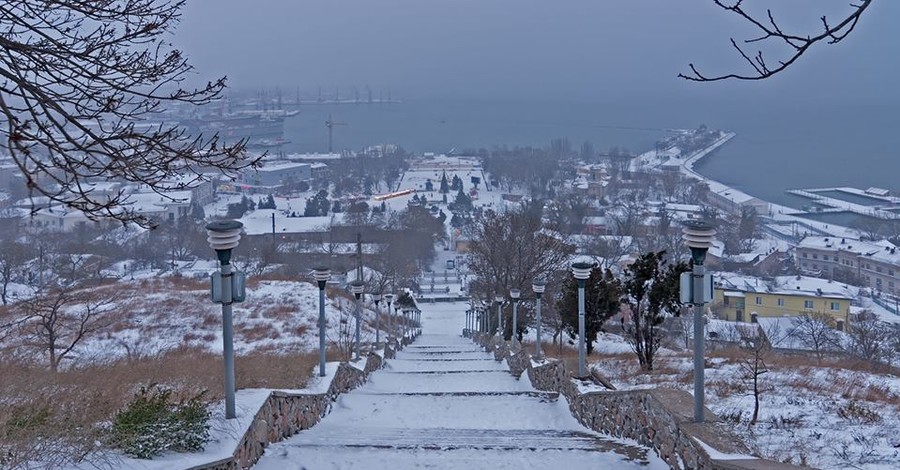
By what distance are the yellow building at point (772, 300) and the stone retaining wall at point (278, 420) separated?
1157 inches

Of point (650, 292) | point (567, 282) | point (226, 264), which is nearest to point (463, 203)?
point (567, 282)

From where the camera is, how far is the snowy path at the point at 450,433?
4.61m

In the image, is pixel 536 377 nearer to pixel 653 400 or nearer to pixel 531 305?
pixel 653 400

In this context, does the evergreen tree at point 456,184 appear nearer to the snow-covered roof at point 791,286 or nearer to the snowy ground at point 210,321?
the snow-covered roof at point 791,286

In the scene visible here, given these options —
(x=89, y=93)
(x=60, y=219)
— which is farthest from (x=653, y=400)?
(x=60, y=219)

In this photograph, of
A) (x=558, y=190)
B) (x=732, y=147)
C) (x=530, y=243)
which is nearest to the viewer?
(x=530, y=243)

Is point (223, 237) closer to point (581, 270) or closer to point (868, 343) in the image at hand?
point (581, 270)

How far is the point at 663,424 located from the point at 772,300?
33456 mm

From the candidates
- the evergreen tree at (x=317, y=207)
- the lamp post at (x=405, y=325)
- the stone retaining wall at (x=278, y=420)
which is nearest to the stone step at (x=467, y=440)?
the stone retaining wall at (x=278, y=420)

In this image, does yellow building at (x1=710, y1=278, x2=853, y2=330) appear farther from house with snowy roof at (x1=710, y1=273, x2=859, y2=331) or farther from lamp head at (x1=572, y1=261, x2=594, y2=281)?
lamp head at (x1=572, y1=261, x2=594, y2=281)

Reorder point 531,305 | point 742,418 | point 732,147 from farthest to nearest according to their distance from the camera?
point 732,147
point 531,305
point 742,418

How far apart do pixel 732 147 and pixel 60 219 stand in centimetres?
7971

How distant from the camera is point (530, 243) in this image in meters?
24.1

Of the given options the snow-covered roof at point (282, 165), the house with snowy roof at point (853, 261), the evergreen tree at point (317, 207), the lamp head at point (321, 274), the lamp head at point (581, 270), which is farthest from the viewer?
the snow-covered roof at point (282, 165)
